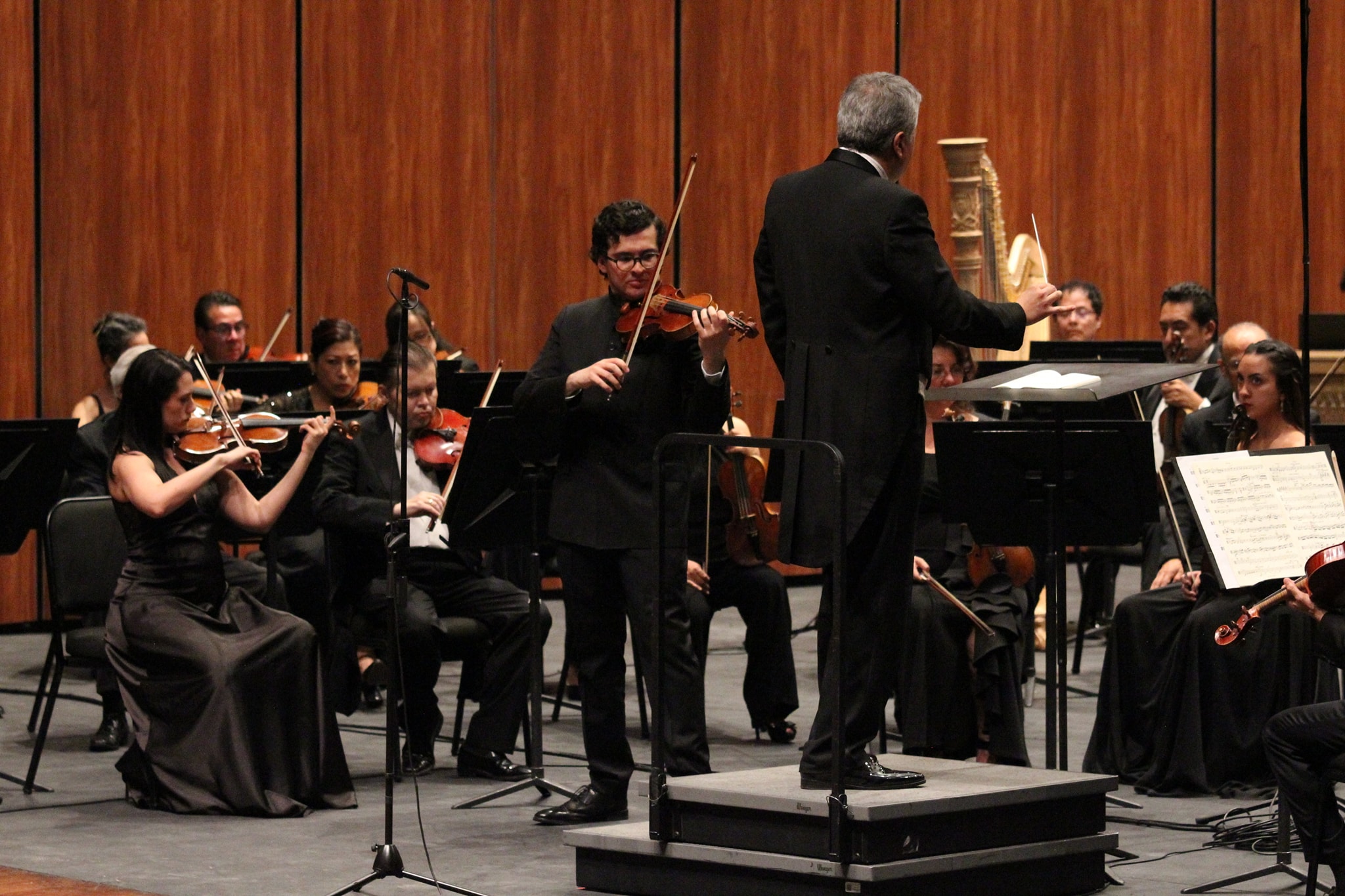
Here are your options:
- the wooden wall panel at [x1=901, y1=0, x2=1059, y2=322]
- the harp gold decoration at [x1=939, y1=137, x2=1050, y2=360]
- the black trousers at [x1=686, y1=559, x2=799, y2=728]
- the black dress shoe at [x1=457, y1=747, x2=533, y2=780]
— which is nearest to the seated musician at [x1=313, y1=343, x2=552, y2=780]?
the black dress shoe at [x1=457, y1=747, x2=533, y2=780]

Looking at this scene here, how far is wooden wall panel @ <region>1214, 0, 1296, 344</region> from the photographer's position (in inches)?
447

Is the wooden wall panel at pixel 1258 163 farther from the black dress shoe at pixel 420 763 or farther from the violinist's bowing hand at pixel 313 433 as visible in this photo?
the violinist's bowing hand at pixel 313 433

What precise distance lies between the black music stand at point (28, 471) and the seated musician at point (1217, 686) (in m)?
2.82

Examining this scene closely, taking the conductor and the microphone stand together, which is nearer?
the conductor

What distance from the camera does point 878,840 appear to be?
373 cm

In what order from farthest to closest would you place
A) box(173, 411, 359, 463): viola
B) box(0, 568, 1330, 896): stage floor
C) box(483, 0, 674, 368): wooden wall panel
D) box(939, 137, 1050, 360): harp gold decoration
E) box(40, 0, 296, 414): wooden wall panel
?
box(483, 0, 674, 368): wooden wall panel
box(939, 137, 1050, 360): harp gold decoration
box(40, 0, 296, 414): wooden wall panel
box(173, 411, 359, 463): viola
box(0, 568, 1330, 896): stage floor

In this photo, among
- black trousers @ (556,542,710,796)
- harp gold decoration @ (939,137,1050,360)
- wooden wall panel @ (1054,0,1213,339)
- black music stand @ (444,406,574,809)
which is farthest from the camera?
wooden wall panel @ (1054,0,1213,339)

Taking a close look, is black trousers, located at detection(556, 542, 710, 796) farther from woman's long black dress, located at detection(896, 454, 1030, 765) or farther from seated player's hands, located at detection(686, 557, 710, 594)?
seated player's hands, located at detection(686, 557, 710, 594)

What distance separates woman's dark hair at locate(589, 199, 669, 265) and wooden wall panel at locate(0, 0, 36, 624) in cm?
386

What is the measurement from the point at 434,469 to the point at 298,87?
10.3 ft

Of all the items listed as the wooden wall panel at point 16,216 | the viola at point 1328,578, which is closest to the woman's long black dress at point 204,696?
the viola at point 1328,578

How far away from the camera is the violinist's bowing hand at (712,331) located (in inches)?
159

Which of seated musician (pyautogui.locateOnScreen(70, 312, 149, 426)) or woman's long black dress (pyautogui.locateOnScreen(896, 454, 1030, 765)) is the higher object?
seated musician (pyautogui.locateOnScreen(70, 312, 149, 426))

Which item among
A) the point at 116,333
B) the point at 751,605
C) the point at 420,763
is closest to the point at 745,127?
the point at 116,333
